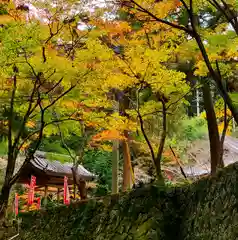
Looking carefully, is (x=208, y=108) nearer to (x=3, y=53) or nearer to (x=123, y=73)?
(x=123, y=73)

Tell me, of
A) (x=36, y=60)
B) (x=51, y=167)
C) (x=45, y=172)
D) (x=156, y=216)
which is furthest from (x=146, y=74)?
(x=51, y=167)

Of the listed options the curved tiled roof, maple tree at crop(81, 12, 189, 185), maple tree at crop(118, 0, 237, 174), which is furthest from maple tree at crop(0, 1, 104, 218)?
the curved tiled roof

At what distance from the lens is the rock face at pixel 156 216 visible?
5.24 meters

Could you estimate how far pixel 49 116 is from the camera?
949 centimetres

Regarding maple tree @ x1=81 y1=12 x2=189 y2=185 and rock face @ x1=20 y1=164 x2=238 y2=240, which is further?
maple tree @ x1=81 y1=12 x2=189 y2=185

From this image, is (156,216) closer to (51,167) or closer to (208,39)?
(208,39)

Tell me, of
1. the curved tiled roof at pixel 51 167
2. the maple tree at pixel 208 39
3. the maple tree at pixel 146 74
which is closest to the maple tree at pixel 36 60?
the maple tree at pixel 146 74

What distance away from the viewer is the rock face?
17.2 feet

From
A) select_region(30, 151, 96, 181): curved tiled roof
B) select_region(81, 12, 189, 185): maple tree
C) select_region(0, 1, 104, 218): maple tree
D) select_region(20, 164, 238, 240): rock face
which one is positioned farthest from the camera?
select_region(30, 151, 96, 181): curved tiled roof

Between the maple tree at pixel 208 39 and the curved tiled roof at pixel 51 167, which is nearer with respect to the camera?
the maple tree at pixel 208 39

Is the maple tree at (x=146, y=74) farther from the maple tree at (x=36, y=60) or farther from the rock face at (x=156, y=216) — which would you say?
the rock face at (x=156, y=216)

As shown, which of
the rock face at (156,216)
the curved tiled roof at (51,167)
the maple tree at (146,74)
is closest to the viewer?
the rock face at (156,216)

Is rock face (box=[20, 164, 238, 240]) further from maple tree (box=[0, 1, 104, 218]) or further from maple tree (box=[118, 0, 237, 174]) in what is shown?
maple tree (box=[0, 1, 104, 218])

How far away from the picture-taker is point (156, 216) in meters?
6.52
